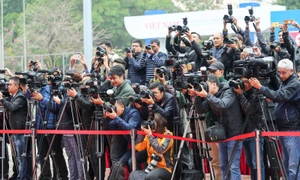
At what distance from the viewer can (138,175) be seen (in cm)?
1042

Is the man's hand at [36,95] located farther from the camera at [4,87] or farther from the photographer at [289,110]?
the photographer at [289,110]

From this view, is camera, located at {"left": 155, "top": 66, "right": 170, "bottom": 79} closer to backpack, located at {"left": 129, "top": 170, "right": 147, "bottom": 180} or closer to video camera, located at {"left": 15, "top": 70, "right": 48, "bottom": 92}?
backpack, located at {"left": 129, "top": 170, "right": 147, "bottom": 180}

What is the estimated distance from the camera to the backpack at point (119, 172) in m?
10.9

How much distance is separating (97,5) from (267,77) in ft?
125

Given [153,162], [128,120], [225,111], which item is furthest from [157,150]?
[225,111]

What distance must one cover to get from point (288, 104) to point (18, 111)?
184 inches

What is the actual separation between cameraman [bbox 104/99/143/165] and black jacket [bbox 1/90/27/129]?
1973 mm

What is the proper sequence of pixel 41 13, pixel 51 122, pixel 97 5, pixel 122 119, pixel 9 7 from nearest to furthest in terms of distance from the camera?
pixel 122 119 → pixel 51 122 → pixel 9 7 → pixel 41 13 → pixel 97 5

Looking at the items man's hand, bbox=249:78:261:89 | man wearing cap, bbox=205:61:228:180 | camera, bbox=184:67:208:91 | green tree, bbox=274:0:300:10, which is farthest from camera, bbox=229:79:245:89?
green tree, bbox=274:0:300:10

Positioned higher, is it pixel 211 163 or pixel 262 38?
pixel 262 38

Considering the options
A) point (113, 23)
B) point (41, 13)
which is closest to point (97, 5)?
point (113, 23)

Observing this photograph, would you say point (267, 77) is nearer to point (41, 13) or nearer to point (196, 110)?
point (196, 110)

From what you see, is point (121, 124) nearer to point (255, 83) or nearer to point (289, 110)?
point (255, 83)

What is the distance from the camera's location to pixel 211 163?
11023 millimetres
